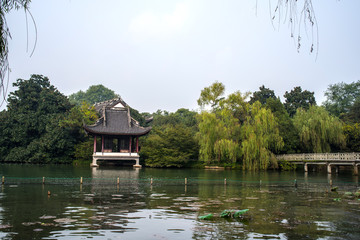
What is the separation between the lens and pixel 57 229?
7594 millimetres

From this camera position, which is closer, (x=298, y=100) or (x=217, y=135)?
(x=217, y=135)

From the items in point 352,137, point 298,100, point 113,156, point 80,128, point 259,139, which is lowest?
point 113,156

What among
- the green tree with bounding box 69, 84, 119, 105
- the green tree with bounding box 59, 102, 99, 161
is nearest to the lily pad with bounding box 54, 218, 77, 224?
the green tree with bounding box 59, 102, 99, 161

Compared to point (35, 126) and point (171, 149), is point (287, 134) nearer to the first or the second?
point (171, 149)

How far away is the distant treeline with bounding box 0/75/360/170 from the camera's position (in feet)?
108

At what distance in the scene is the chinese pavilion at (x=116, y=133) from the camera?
3575 centimetres

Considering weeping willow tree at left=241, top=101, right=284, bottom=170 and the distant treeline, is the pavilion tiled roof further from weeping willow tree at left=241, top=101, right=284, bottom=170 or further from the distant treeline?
weeping willow tree at left=241, top=101, right=284, bottom=170

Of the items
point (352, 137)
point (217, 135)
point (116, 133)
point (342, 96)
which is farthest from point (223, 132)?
point (342, 96)

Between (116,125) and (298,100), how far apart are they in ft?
97.1

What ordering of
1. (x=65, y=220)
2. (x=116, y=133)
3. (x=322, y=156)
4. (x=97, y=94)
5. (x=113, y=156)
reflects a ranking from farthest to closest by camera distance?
(x=97, y=94) → (x=113, y=156) → (x=116, y=133) → (x=322, y=156) → (x=65, y=220)

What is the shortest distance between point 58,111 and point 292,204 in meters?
37.7

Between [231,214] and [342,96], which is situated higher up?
[342,96]

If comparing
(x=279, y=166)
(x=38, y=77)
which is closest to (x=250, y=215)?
(x=279, y=166)

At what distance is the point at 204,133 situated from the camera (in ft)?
114
